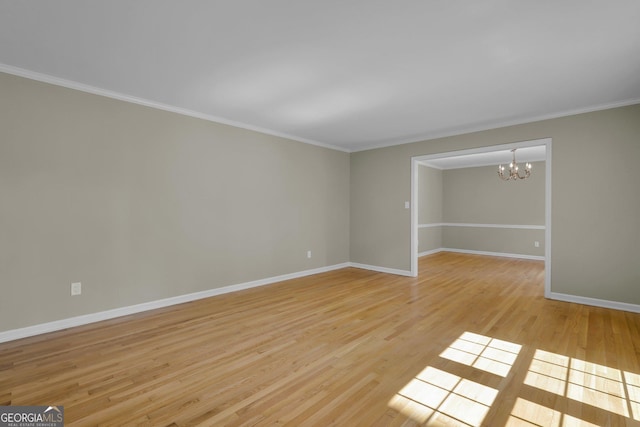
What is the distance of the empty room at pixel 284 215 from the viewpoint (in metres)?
1.97

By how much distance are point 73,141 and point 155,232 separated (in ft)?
4.21

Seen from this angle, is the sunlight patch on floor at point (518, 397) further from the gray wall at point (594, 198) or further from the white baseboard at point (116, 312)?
the white baseboard at point (116, 312)

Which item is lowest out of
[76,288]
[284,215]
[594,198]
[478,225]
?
[76,288]

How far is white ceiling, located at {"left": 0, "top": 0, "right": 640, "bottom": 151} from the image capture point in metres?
1.99

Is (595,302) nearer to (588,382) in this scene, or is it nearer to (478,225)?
(588,382)

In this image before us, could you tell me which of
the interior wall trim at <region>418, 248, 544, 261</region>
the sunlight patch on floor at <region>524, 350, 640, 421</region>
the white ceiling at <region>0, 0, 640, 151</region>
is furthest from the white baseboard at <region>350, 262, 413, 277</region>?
the sunlight patch on floor at <region>524, 350, 640, 421</region>

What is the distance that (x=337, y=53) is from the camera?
2.52m

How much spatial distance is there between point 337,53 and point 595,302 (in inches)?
174

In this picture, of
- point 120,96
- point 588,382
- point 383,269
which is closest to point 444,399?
point 588,382

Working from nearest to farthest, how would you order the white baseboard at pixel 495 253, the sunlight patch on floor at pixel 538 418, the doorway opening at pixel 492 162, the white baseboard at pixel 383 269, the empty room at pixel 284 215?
the sunlight patch on floor at pixel 538 418, the empty room at pixel 284 215, the doorway opening at pixel 492 162, the white baseboard at pixel 383 269, the white baseboard at pixel 495 253

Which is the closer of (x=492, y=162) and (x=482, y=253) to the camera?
(x=492, y=162)

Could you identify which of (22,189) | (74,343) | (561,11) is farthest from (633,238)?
(22,189)

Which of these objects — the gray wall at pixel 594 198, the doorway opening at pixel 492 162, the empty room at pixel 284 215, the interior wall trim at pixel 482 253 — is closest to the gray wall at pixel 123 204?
the empty room at pixel 284 215

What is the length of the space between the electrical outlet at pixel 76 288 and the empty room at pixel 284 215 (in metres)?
0.02
